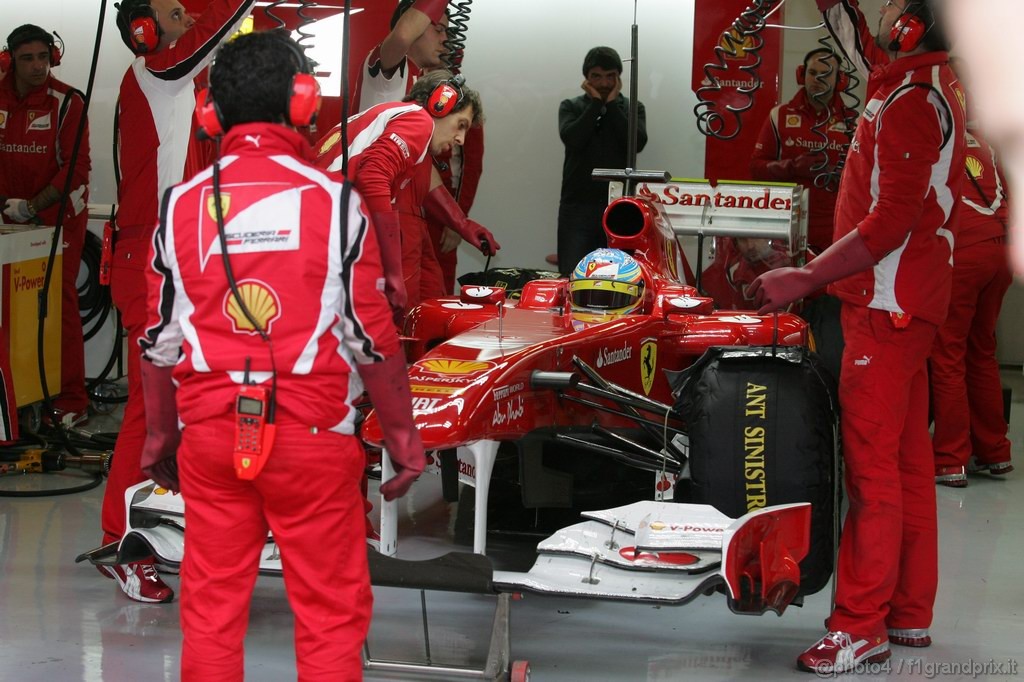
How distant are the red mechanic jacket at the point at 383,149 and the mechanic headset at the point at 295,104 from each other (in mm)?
1224

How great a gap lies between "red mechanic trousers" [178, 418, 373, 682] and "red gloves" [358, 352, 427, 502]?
0.14 metres

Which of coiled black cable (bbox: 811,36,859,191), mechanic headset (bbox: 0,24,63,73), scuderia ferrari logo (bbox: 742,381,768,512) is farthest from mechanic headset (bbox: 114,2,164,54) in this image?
coiled black cable (bbox: 811,36,859,191)

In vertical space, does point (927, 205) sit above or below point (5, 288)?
above

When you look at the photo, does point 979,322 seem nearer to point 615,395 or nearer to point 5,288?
point 615,395

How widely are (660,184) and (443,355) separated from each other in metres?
3.19

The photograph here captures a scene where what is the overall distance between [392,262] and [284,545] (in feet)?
3.39

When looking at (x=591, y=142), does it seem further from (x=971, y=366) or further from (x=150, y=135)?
(x=150, y=135)

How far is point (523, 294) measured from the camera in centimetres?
567

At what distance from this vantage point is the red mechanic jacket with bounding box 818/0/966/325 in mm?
3832

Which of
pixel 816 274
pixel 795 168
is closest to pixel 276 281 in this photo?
pixel 816 274

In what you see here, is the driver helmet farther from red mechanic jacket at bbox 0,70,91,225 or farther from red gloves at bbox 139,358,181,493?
red mechanic jacket at bbox 0,70,91,225

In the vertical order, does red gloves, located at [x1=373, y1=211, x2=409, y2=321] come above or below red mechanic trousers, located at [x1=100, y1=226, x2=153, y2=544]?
above

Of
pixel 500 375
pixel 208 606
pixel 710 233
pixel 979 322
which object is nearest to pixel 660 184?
pixel 710 233

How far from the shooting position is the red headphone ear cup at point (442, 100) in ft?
16.0
